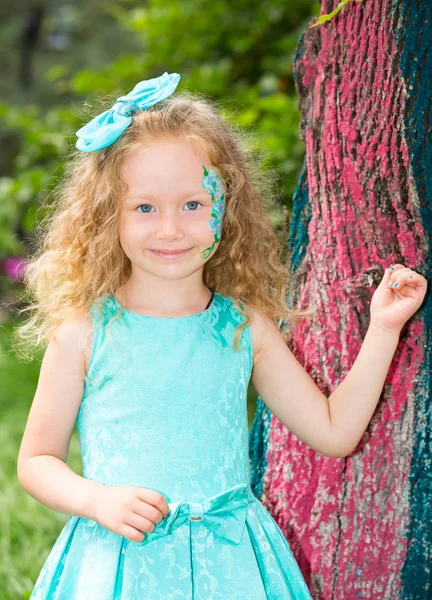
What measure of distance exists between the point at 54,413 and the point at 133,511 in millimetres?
329

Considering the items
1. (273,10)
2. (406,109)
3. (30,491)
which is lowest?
(30,491)

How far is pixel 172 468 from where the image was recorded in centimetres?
169

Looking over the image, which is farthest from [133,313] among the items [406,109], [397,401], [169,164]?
[406,109]

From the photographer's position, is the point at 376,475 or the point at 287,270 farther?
the point at 287,270

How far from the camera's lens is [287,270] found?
2057 millimetres

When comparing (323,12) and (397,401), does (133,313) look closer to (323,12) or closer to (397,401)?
(397,401)

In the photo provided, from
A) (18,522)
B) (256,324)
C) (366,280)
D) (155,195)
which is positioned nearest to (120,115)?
(155,195)

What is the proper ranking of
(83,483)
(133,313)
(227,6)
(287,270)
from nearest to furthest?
(83,483) → (133,313) → (287,270) → (227,6)

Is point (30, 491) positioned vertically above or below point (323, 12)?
below

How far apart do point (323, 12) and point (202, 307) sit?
2.54ft

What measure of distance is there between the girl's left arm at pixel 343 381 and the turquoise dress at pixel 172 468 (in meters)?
0.08

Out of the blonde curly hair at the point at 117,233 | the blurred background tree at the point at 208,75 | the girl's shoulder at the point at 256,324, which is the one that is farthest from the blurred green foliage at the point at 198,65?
the girl's shoulder at the point at 256,324

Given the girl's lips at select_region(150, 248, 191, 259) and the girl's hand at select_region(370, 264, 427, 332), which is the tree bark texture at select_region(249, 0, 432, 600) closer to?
the girl's hand at select_region(370, 264, 427, 332)

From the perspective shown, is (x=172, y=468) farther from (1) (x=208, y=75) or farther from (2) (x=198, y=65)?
(2) (x=198, y=65)
